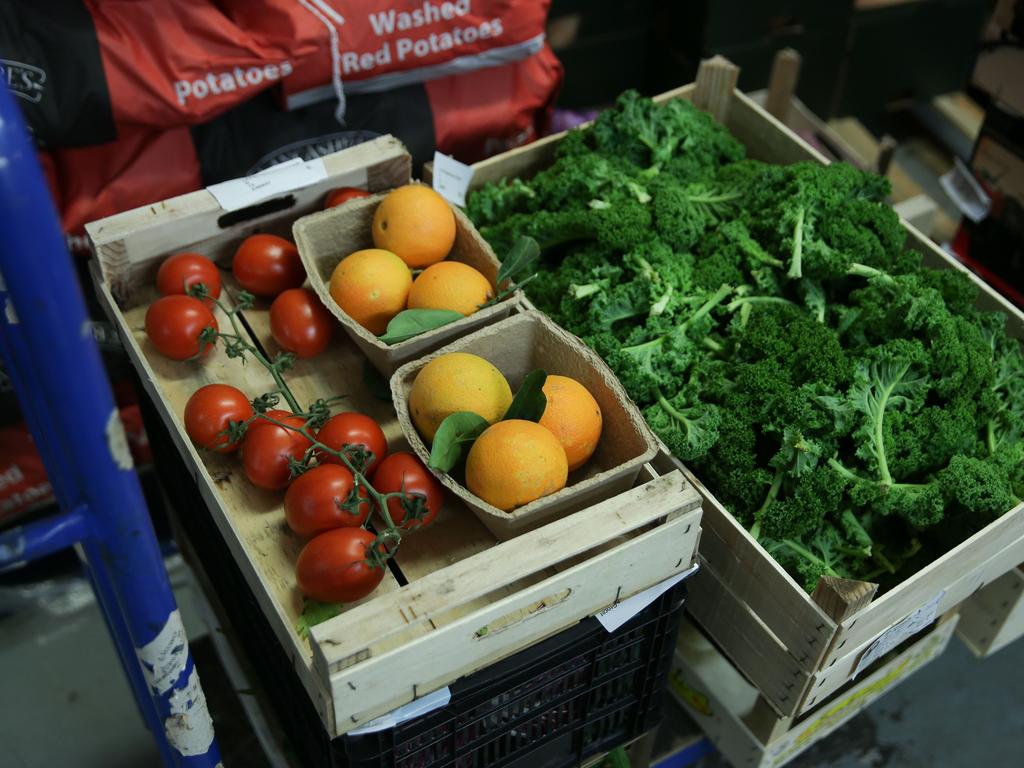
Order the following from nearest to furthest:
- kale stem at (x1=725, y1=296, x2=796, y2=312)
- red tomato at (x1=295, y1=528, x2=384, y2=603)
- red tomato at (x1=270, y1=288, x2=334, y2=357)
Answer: red tomato at (x1=295, y1=528, x2=384, y2=603), red tomato at (x1=270, y1=288, x2=334, y2=357), kale stem at (x1=725, y1=296, x2=796, y2=312)

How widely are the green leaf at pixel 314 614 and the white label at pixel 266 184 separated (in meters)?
0.68

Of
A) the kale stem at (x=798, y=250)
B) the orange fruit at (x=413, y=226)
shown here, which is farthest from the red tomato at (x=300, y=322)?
the kale stem at (x=798, y=250)

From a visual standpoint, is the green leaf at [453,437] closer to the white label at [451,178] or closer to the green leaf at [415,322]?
the green leaf at [415,322]

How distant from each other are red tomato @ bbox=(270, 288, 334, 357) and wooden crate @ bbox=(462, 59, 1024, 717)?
57 cm

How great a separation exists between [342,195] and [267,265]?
183mm

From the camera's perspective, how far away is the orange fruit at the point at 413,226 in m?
1.58

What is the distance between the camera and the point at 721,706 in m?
1.77

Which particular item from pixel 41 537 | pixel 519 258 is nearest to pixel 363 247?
pixel 519 258

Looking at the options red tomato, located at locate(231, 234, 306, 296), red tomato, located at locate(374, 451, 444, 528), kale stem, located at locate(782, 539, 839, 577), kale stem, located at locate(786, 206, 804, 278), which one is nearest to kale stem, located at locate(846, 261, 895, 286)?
kale stem, located at locate(786, 206, 804, 278)

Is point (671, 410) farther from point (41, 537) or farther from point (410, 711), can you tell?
point (41, 537)

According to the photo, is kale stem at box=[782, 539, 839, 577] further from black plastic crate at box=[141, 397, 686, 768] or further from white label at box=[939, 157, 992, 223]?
white label at box=[939, 157, 992, 223]

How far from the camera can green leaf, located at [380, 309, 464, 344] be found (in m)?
1.45

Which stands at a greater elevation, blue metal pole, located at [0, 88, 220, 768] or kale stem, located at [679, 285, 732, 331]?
blue metal pole, located at [0, 88, 220, 768]

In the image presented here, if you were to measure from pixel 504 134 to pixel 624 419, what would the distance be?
110 cm
